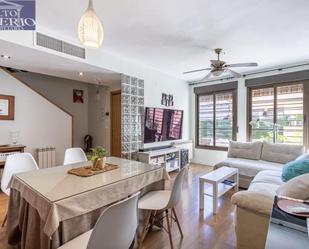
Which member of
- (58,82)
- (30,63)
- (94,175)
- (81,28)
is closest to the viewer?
(81,28)

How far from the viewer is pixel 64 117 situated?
192 inches

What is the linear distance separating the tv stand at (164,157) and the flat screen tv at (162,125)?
0.40 meters

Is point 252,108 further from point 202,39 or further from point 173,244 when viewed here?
point 173,244

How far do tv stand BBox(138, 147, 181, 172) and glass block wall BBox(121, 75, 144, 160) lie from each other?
0.86ft

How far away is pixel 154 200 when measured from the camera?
201 centimetres

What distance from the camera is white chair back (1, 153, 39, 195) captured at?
2260mm

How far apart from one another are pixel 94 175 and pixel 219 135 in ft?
14.7

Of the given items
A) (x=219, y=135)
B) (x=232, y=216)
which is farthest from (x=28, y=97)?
(x=219, y=135)

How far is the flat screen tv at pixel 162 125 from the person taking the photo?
4590 millimetres

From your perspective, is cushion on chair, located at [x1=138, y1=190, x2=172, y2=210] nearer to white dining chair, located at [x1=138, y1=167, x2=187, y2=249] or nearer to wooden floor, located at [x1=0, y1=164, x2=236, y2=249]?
white dining chair, located at [x1=138, y1=167, x2=187, y2=249]

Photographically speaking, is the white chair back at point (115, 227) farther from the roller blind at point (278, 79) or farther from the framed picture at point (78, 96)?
the framed picture at point (78, 96)

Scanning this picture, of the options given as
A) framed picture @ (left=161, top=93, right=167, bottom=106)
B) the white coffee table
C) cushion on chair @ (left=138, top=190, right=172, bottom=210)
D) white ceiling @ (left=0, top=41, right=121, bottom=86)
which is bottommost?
the white coffee table

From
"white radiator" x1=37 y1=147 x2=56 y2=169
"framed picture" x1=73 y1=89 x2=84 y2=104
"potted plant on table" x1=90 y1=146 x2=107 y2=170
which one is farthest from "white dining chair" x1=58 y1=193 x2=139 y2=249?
"framed picture" x1=73 y1=89 x2=84 y2=104

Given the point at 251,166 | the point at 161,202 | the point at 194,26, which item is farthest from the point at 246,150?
the point at 161,202
